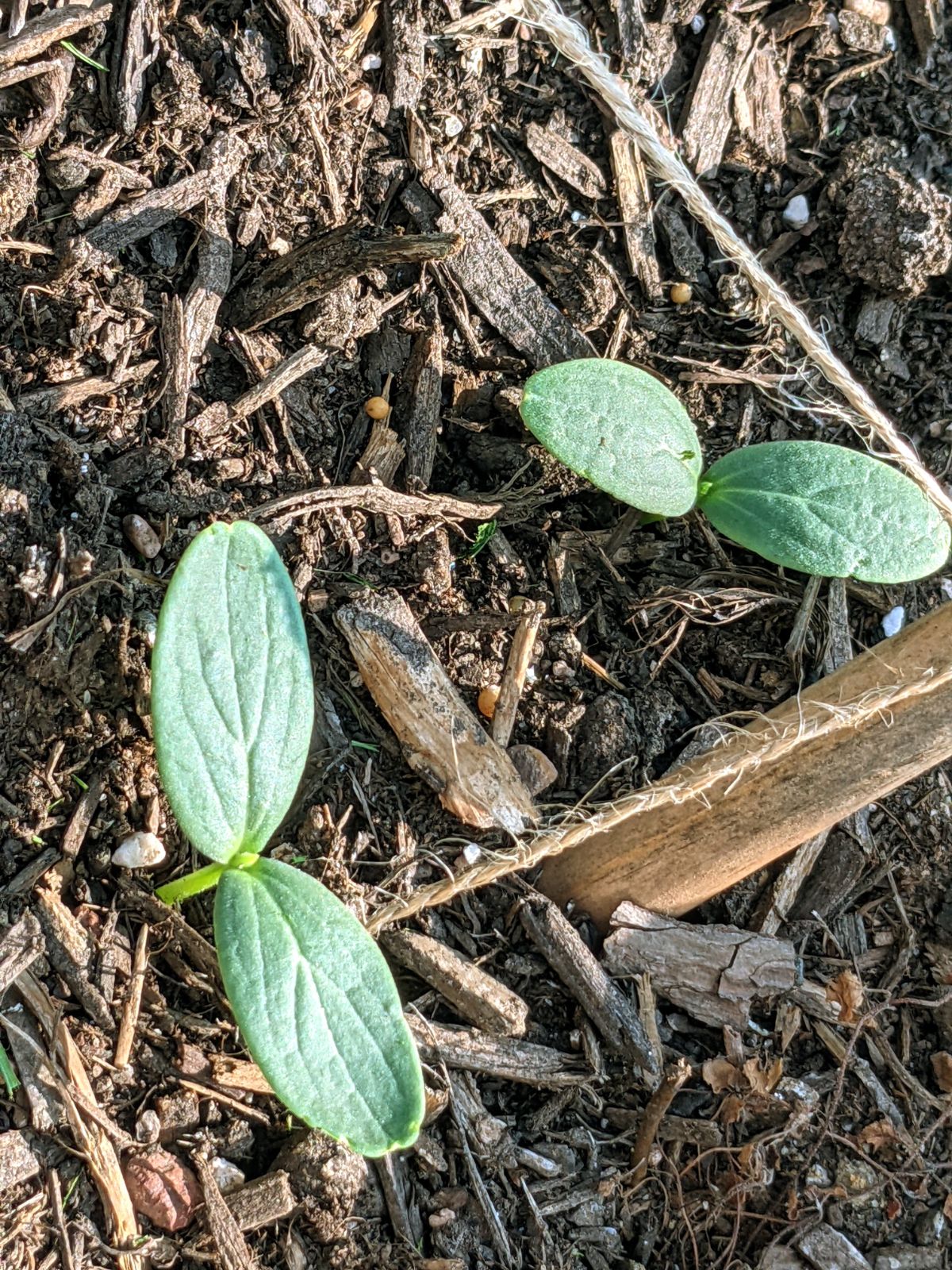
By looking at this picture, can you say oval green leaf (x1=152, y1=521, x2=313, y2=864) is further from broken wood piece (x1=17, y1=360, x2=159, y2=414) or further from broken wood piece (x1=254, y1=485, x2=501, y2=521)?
broken wood piece (x1=17, y1=360, x2=159, y2=414)

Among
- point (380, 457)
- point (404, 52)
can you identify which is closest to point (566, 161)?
point (404, 52)

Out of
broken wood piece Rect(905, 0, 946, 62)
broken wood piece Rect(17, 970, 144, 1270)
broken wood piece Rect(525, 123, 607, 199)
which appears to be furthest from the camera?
broken wood piece Rect(905, 0, 946, 62)

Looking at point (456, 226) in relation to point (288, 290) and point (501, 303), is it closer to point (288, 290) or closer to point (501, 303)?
point (501, 303)

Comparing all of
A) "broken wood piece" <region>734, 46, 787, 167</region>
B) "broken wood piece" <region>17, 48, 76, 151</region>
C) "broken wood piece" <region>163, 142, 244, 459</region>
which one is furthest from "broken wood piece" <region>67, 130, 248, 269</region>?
"broken wood piece" <region>734, 46, 787, 167</region>

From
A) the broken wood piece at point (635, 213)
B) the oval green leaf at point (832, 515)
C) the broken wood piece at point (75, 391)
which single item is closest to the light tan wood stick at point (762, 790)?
the oval green leaf at point (832, 515)

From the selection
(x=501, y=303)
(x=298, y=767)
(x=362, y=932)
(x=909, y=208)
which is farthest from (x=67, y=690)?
(x=909, y=208)

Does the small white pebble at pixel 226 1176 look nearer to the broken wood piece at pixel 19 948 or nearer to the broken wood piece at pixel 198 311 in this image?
the broken wood piece at pixel 19 948

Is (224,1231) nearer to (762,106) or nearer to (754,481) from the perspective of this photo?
(754,481)
